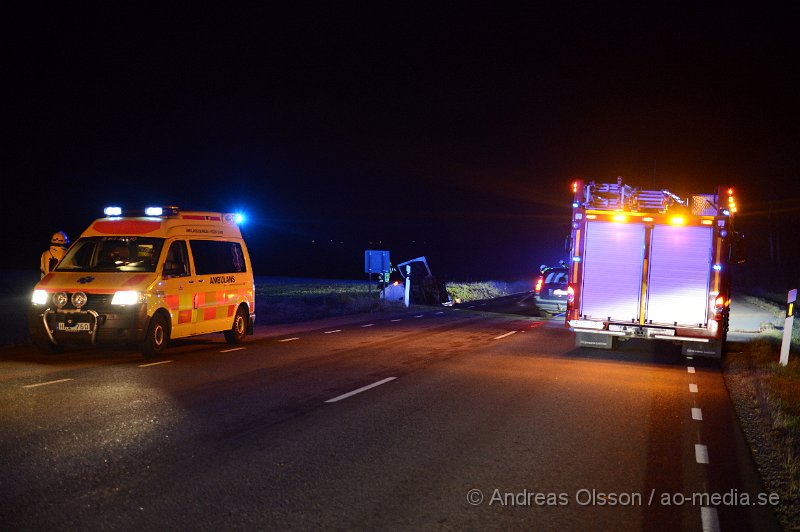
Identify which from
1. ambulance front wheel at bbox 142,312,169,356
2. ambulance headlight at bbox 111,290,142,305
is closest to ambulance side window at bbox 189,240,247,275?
ambulance front wheel at bbox 142,312,169,356

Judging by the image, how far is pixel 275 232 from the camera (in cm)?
13288

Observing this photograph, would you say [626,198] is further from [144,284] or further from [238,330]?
[144,284]

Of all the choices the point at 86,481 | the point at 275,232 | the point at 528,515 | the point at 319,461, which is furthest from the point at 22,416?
the point at 275,232

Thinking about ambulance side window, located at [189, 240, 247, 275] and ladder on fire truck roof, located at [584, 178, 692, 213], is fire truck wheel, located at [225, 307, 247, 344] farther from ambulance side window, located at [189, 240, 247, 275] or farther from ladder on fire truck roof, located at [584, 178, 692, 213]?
ladder on fire truck roof, located at [584, 178, 692, 213]

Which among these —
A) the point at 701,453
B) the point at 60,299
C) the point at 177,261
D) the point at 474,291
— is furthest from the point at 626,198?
the point at 474,291

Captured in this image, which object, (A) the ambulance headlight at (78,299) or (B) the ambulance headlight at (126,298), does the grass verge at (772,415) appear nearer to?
(B) the ambulance headlight at (126,298)

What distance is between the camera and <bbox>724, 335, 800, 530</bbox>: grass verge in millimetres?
6398

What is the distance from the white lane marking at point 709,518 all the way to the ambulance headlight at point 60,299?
10517 mm

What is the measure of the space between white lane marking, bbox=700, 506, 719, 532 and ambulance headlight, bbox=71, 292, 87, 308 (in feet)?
33.5

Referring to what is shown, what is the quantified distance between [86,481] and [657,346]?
15.1 metres

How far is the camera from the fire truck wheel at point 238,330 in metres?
15.8

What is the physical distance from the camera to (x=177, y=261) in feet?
45.5

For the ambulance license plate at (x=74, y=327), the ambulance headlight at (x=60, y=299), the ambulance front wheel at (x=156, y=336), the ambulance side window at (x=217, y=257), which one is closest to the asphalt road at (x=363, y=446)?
the ambulance front wheel at (x=156, y=336)

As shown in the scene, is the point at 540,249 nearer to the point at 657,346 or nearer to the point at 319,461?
the point at 657,346
